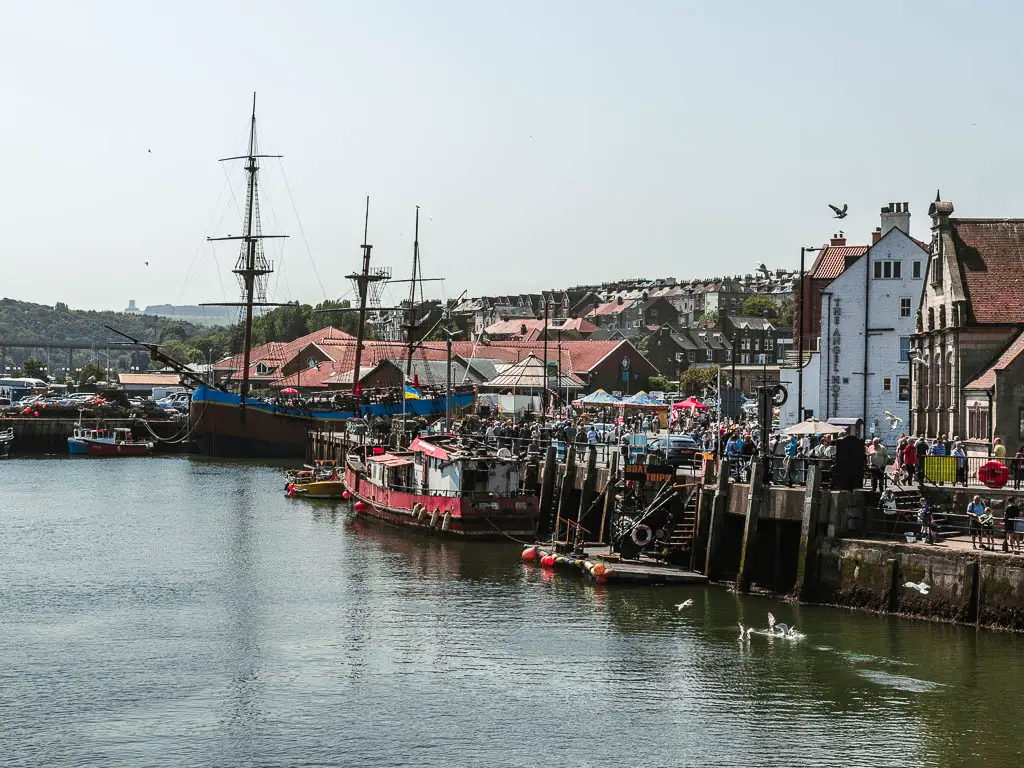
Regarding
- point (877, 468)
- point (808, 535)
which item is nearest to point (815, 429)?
point (877, 468)

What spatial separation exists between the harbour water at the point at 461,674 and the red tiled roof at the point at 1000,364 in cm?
1470

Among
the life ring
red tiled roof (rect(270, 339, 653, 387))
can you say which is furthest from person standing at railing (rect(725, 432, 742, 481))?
red tiled roof (rect(270, 339, 653, 387))

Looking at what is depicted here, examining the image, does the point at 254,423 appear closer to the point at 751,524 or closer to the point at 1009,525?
the point at 751,524

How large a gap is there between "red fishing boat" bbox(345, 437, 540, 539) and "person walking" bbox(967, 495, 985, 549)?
18335 mm

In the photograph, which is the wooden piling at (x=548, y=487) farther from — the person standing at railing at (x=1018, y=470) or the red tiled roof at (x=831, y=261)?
the red tiled roof at (x=831, y=261)

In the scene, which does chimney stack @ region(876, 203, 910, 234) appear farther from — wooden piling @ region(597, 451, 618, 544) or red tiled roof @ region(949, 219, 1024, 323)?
wooden piling @ region(597, 451, 618, 544)

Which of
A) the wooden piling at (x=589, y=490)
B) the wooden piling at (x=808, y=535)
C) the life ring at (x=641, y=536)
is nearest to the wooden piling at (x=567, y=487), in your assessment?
the wooden piling at (x=589, y=490)

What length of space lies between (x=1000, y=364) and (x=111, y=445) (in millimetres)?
75881

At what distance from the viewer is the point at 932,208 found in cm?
5466

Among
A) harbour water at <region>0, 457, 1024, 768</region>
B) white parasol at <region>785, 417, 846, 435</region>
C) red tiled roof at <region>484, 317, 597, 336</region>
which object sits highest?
red tiled roof at <region>484, 317, 597, 336</region>

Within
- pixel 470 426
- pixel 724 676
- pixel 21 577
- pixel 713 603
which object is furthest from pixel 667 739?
pixel 470 426

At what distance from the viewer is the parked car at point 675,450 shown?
46812mm

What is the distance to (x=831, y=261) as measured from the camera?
88.1 meters

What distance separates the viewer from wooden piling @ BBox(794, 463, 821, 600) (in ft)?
122
